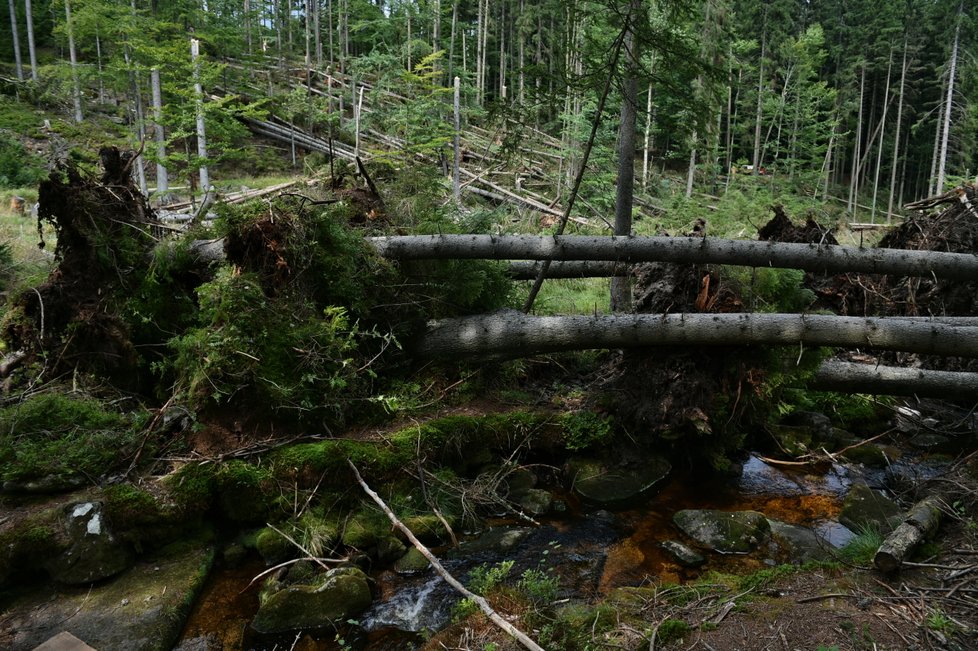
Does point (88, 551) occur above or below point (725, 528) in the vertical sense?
above

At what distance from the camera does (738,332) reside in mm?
5750

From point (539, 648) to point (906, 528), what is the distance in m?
3.05

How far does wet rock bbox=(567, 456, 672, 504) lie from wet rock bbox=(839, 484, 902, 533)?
1.75 m

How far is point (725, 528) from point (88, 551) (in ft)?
17.7

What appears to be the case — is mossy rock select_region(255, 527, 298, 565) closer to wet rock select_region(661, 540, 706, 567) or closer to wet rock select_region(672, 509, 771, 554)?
wet rock select_region(661, 540, 706, 567)

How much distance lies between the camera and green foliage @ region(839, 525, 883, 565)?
418cm

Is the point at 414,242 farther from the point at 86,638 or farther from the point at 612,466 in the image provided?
the point at 86,638

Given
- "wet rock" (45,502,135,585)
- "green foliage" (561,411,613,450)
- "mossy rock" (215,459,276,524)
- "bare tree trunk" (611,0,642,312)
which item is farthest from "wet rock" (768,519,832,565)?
"wet rock" (45,502,135,585)

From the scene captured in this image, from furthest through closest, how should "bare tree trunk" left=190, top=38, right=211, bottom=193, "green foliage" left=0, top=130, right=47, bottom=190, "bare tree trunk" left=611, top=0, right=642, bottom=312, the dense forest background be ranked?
1. "green foliage" left=0, top=130, right=47, bottom=190
2. "bare tree trunk" left=190, top=38, right=211, bottom=193
3. "bare tree trunk" left=611, top=0, right=642, bottom=312
4. the dense forest background

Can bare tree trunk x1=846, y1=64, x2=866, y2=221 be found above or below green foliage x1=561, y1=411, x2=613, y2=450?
above

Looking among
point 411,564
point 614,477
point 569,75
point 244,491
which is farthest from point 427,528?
point 569,75

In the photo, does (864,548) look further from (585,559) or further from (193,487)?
(193,487)

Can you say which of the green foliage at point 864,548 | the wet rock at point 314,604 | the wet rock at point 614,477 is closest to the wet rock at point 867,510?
the green foliage at point 864,548

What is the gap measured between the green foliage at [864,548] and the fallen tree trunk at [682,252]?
3195mm
